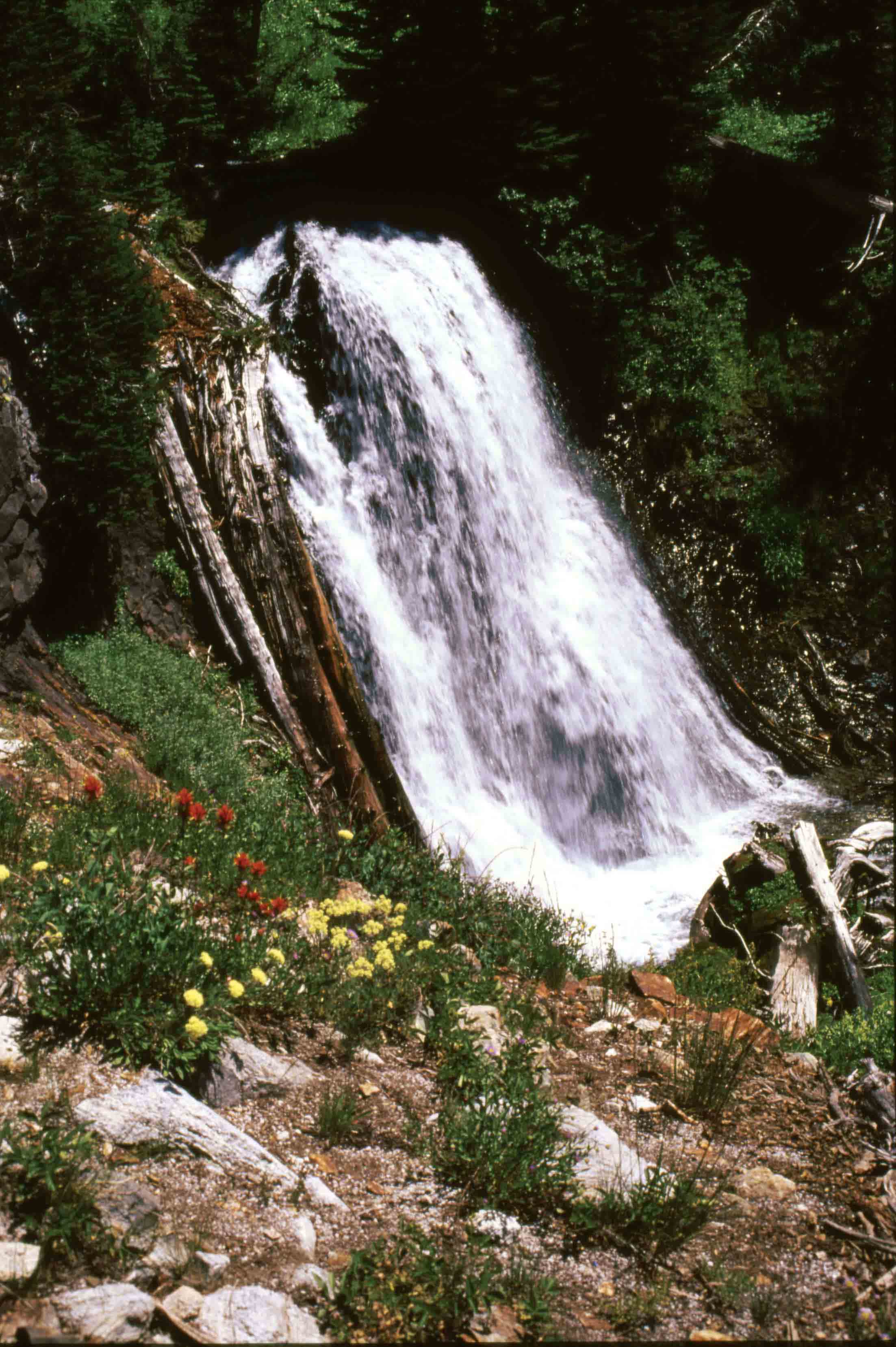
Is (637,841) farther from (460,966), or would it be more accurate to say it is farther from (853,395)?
(853,395)

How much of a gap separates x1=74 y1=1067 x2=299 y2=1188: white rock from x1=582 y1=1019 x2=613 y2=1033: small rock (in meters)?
2.19

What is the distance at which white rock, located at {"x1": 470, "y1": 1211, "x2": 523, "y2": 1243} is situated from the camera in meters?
2.98

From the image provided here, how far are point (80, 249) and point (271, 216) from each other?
474 centimetres

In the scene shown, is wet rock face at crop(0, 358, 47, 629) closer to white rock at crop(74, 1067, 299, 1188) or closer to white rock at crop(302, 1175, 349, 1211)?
white rock at crop(74, 1067, 299, 1188)

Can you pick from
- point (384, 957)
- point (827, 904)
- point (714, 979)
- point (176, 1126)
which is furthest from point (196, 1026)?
point (827, 904)

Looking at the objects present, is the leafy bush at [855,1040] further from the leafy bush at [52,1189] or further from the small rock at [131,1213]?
the leafy bush at [52,1189]

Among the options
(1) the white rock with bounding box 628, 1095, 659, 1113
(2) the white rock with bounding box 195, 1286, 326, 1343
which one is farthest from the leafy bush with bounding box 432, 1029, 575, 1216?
(2) the white rock with bounding box 195, 1286, 326, 1343

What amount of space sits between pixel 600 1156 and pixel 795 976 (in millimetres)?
3342

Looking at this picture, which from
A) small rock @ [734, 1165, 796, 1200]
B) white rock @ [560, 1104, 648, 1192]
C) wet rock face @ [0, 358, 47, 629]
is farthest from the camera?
wet rock face @ [0, 358, 47, 629]

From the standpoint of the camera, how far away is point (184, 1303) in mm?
2377

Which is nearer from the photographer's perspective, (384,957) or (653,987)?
(384,957)

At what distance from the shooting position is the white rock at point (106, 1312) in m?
2.21

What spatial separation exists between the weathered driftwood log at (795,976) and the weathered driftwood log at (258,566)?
2.63m

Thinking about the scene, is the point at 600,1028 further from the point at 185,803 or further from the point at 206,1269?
the point at 206,1269
